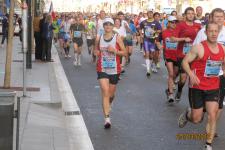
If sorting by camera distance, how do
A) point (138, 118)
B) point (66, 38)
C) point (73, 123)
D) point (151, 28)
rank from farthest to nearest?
1. point (66, 38)
2. point (151, 28)
3. point (138, 118)
4. point (73, 123)

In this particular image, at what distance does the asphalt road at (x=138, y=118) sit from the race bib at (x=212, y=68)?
3.21 ft

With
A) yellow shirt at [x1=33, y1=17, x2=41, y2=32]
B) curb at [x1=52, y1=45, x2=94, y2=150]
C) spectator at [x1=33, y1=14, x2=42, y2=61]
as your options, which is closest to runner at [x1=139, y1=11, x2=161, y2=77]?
curb at [x1=52, y1=45, x2=94, y2=150]

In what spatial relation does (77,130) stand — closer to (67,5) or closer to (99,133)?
(99,133)

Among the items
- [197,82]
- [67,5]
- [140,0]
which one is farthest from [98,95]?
[67,5]

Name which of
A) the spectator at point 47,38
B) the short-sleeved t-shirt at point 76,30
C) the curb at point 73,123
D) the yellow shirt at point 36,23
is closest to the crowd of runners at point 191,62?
the curb at point 73,123

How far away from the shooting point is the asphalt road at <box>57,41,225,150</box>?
802cm

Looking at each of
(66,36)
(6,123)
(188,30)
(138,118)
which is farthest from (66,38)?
(6,123)

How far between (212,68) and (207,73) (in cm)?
9

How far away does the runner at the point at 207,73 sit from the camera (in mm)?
7387

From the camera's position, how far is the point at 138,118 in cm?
1004

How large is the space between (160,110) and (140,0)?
8655 cm

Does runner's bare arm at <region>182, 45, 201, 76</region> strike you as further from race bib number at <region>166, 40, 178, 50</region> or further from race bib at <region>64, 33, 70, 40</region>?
race bib at <region>64, 33, 70, 40</region>

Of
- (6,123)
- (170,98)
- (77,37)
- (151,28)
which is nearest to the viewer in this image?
(6,123)

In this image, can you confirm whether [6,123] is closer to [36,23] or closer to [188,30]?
[188,30]
